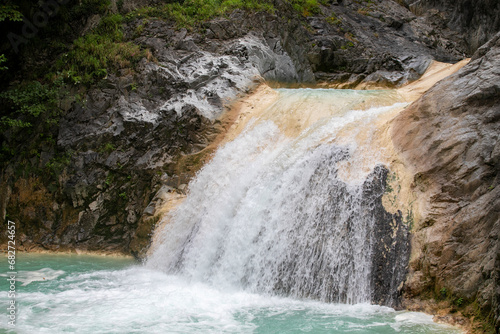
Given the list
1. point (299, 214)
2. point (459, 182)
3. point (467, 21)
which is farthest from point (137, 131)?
point (467, 21)

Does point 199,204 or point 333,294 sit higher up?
point 199,204

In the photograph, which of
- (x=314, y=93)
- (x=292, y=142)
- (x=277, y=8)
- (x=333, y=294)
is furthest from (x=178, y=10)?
(x=333, y=294)

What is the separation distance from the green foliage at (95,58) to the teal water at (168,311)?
6.26 metres

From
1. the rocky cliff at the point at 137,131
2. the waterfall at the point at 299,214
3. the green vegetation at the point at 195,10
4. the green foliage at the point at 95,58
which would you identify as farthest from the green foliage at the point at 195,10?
the waterfall at the point at 299,214

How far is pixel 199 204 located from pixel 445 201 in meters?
5.79

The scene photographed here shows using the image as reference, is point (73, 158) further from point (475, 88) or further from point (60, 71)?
point (475, 88)

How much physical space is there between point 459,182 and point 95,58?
1090 cm

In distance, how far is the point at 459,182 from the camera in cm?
741

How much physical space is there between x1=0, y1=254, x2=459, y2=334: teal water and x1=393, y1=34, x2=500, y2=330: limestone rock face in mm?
822

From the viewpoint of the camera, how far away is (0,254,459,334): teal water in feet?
21.1

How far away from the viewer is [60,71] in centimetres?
1316

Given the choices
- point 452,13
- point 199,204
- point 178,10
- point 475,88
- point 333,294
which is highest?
point 452,13

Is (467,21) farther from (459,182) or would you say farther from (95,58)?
(95,58)

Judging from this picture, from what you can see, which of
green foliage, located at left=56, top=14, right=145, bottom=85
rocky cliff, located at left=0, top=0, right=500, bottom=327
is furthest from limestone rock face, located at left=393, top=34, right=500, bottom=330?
green foliage, located at left=56, top=14, right=145, bottom=85
